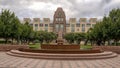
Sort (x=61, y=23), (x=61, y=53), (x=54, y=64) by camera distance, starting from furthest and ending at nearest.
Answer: (x=61, y=23)
(x=61, y=53)
(x=54, y=64)

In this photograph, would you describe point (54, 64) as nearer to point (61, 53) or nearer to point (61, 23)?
point (61, 53)

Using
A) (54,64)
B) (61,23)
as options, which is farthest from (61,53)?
(61,23)

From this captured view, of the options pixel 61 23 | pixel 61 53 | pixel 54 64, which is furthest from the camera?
pixel 61 23

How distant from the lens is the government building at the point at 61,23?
110125 millimetres

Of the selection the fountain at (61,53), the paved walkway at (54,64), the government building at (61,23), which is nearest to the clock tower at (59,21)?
the government building at (61,23)

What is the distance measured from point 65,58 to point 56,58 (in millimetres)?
823

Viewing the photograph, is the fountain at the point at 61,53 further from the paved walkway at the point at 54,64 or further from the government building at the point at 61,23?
the government building at the point at 61,23

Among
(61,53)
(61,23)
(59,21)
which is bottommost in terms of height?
(61,53)

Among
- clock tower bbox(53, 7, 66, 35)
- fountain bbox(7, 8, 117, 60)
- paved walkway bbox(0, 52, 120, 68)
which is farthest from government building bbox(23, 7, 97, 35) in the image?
paved walkway bbox(0, 52, 120, 68)

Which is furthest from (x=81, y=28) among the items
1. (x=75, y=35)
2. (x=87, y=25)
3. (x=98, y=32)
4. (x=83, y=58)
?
(x=83, y=58)

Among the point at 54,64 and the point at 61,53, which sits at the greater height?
the point at 61,53

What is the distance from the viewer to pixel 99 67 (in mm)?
12914

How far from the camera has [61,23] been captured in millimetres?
111000

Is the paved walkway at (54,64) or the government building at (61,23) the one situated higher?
the government building at (61,23)
